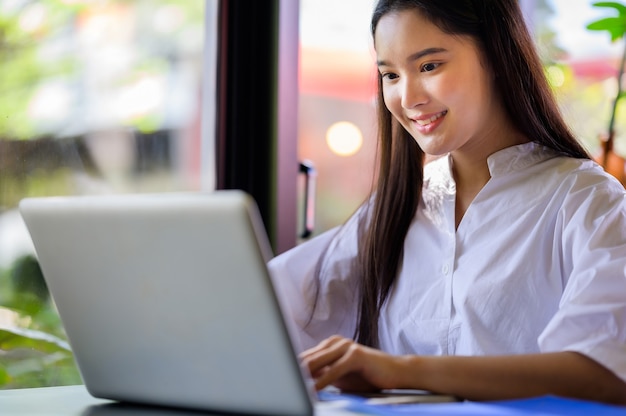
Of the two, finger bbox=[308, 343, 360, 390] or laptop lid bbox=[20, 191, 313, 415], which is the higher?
laptop lid bbox=[20, 191, 313, 415]

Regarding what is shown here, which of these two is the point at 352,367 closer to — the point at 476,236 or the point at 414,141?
the point at 476,236

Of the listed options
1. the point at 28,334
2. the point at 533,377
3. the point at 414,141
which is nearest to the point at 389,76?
the point at 414,141

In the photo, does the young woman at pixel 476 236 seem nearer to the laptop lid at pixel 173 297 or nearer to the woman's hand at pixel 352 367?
the woman's hand at pixel 352 367

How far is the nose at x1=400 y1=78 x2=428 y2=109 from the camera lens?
1562 mm

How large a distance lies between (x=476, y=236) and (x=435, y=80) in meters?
0.29

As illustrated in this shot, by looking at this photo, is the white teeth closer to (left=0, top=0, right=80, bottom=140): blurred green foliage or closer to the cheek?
the cheek

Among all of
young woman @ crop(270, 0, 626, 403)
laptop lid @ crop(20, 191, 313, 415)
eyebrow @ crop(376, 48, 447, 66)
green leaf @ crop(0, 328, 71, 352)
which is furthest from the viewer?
green leaf @ crop(0, 328, 71, 352)

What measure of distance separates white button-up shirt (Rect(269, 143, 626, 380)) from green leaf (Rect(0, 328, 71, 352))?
0.63 m

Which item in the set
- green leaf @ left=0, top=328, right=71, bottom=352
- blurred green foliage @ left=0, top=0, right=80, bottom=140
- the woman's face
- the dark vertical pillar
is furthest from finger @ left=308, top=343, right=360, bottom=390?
the dark vertical pillar

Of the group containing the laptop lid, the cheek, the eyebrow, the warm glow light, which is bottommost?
the laptop lid

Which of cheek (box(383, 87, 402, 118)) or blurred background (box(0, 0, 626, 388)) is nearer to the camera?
cheek (box(383, 87, 402, 118))

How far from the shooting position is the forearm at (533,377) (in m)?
1.21

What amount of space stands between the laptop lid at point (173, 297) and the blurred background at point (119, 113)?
3.08 feet

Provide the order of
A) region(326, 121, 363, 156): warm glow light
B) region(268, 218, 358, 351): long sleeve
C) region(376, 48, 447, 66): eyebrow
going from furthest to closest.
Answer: region(326, 121, 363, 156): warm glow light → region(268, 218, 358, 351): long sleeve → region(376, 48, 447, 66): eyebrow
